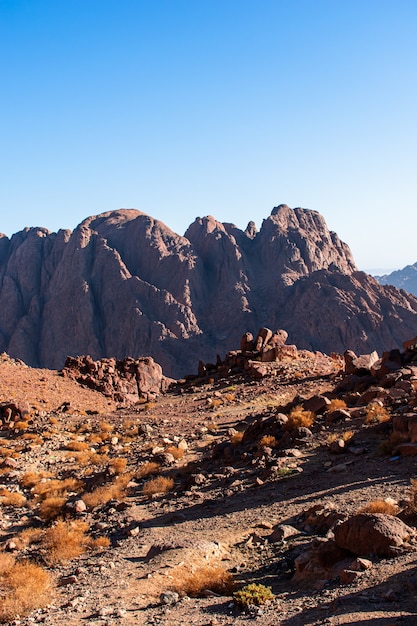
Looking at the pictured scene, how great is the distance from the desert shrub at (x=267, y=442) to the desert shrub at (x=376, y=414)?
261 centimetres

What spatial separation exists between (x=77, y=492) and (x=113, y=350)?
88.7 metres

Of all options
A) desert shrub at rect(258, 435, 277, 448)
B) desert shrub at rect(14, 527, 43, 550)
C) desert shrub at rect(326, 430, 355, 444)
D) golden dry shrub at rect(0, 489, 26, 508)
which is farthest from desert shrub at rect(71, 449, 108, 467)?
desert shrub at rect(326, 430, 355, 444)

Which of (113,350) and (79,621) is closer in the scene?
(79,621)

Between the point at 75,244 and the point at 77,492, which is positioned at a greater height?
the point at 75,244

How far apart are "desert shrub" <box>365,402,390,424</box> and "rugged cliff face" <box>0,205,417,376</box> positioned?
74.7 m

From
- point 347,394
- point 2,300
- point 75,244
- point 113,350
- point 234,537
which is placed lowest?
point 234,537

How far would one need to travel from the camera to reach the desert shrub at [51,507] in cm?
1241

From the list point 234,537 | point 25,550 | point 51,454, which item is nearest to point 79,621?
point 234,537

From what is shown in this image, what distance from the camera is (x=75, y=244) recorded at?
11412 centimetres

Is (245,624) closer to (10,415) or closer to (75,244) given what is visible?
(10,415)

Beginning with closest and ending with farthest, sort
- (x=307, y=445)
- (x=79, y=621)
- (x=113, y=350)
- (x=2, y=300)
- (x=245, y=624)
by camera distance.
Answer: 1. (x=245, y=624)
2. (x=79, y=621)
3. (x=307, y=445)
4. (x=113, y=350)
5. (x=2, y=300)

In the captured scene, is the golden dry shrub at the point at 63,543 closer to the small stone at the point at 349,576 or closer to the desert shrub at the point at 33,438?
the small stone at the point at 349,576

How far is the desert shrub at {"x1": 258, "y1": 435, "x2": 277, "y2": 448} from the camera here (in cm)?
1431

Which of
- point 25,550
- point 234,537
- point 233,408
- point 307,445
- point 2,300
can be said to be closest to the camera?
point 234,537
